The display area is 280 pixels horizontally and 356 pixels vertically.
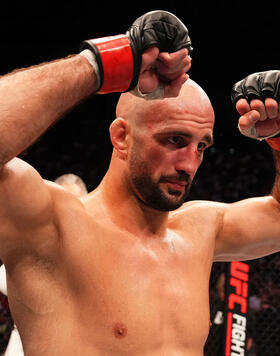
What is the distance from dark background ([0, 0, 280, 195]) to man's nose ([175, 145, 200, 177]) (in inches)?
129

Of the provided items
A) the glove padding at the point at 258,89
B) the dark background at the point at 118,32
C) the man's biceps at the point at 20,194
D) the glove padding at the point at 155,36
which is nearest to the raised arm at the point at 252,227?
the glove padding at the point at 258,89

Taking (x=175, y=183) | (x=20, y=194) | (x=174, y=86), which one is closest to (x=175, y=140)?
(x=175, y=183)

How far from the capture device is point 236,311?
7.97 ft

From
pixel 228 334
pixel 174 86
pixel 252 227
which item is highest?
pixel 174 86

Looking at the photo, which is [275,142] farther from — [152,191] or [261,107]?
[152,191]

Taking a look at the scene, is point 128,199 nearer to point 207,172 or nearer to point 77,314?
point 77,314

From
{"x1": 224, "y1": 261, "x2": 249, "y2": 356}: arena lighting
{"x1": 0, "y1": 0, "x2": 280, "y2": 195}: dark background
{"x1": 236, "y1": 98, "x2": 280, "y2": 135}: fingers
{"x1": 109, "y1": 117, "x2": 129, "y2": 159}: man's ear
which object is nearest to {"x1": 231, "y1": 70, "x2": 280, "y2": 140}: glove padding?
{"x1": 236, "y1": 98, "x2": 280, "y2": 135}: fingers

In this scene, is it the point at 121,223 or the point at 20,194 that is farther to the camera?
the point at 121,223

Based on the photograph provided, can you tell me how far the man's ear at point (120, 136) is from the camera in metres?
1.40

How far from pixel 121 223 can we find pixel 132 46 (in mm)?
499

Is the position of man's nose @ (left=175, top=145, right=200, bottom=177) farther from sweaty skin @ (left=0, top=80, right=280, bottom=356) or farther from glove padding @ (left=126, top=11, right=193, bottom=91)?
glove padding @ (left=126, top=11, right=193, bottom=91)

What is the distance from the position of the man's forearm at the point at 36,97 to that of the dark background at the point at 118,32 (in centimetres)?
364

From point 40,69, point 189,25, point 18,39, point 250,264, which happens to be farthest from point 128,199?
point 18,39

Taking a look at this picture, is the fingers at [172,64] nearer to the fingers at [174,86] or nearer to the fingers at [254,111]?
the fingers at [174,86]
